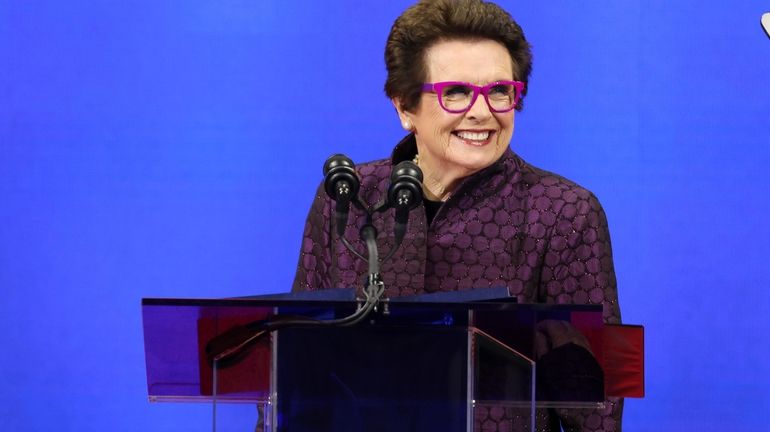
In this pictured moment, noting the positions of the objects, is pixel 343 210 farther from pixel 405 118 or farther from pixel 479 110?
pixel 405 118

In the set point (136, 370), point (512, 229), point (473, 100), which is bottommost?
point (136, 370)

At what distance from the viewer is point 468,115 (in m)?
2.42

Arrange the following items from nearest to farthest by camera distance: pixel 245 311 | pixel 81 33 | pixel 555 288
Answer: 1. pixel 245 311
2. pixel 555 288
3. pixel 81 33

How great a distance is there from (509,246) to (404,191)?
0.61 m

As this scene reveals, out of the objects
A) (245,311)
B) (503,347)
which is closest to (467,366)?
(503,347)

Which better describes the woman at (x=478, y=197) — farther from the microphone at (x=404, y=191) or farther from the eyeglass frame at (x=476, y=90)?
the microphone at (x=404, y=191)

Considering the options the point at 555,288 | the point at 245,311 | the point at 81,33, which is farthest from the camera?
the point at 81,33

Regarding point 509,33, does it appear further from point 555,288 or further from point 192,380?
point 192,380

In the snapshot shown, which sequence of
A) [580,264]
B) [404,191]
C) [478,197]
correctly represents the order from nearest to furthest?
[404,191] → [580,264] → [478,197]

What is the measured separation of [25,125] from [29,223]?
25 centimetres

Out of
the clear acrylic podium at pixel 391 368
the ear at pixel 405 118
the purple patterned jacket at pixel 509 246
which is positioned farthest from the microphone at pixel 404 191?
the ear at pixel 405 118

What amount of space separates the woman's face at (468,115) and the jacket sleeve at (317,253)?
0.87 ft

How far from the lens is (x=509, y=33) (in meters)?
2.45

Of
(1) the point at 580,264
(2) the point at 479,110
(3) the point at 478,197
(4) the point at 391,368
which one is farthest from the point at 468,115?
(4) the point at 391,368
